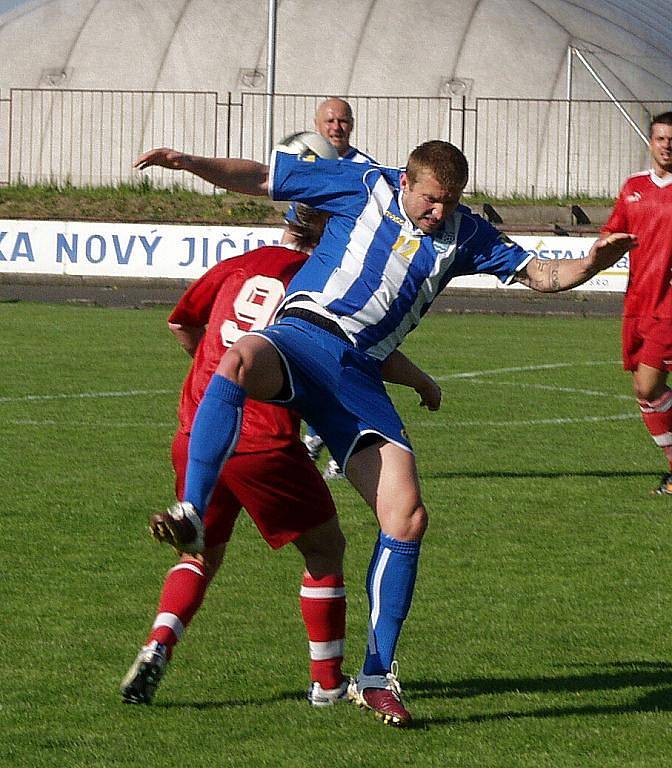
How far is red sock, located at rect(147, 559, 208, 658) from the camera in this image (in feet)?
18.5

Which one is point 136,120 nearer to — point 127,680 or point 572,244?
point 572,244

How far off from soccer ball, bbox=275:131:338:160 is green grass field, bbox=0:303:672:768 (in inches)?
74.2

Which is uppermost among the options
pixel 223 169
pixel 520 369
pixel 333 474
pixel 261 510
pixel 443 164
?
pixel 443 164

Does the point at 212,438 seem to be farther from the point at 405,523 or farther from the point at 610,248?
the point at 610,248

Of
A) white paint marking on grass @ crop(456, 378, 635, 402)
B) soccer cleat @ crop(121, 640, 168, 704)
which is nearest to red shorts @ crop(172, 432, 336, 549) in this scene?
soccer cleat @ crop(121, 640, 168, 704)

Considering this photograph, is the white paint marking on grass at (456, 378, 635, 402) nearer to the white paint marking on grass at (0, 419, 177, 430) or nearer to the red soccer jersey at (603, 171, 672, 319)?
the white paint marking on grass at (0, 419, 177, 430)

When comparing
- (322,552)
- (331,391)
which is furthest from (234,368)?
(322,552)

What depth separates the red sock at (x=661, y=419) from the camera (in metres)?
10.5

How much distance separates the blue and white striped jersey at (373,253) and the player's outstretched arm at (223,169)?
7cm

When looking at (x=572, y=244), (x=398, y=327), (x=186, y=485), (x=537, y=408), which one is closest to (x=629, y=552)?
(x=398, y=327)

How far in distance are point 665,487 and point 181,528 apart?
577 centimetres

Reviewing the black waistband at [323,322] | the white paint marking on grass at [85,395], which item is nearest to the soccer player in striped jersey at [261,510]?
the black waistband at [323,322]

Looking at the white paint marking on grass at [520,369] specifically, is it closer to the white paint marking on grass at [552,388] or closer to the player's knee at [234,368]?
the white paint marking on grass at [552,388]

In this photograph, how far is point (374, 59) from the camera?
41.2 m
